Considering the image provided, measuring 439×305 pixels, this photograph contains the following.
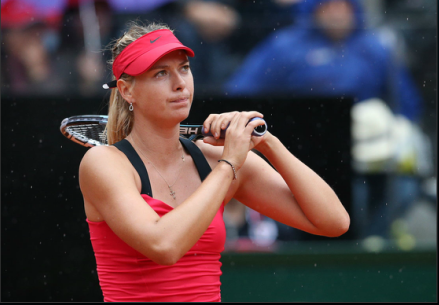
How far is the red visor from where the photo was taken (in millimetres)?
2043

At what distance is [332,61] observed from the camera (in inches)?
186

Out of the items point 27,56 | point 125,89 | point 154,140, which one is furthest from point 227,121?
point 27,56

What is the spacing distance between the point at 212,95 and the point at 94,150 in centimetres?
223

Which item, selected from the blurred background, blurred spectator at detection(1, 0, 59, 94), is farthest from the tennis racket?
blurred spectator at detection(1, 0, 59, 94)

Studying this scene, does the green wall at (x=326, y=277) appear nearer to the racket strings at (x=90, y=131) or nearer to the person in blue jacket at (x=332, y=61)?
the person in blue jacket at (x=332, y=61)

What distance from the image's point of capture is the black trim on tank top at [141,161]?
2084 millimetres

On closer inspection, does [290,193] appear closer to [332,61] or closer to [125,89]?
[125,89]

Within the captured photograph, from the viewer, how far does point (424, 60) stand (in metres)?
4.90

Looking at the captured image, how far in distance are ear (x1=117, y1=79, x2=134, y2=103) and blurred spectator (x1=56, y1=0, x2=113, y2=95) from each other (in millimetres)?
2069

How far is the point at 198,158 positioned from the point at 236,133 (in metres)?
0.30

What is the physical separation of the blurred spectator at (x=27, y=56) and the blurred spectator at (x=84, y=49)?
4.4 inches

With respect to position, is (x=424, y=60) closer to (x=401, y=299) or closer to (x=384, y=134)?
(x=384, y=134)

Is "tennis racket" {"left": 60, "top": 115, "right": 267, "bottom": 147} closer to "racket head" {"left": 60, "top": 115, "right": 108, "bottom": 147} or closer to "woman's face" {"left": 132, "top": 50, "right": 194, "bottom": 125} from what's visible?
"racket head" {"left": 60, "top": 115, "right": 108, "bottom": 147}

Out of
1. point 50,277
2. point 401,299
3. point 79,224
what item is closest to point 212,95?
point 79,224
